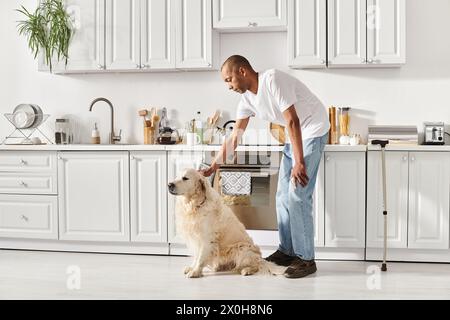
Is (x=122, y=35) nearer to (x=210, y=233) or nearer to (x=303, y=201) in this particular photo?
(x=210, y=233)

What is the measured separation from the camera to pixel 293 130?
360cm

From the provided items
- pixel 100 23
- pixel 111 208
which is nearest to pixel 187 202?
pixel 111 208

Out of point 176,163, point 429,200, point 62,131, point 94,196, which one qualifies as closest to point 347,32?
point 429,200

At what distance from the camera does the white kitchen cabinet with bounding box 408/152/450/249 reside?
13.8 ft

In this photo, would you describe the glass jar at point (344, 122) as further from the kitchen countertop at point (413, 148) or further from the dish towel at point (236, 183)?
the dish towel at point (236, 183)

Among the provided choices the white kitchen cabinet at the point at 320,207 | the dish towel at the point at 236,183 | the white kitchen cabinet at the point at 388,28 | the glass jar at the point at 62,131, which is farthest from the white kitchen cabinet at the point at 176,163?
the white kitchen cabinet at the point at 388,28

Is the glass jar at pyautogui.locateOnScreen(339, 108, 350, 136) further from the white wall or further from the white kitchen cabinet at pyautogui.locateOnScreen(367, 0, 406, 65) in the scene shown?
the white kitchen cabinet at pyautogui.locateOnScreen(367, 0, 406, 65)

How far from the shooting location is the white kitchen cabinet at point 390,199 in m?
4.25

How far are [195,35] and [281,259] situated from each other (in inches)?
71.8

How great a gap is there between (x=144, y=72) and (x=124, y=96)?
265 mm
